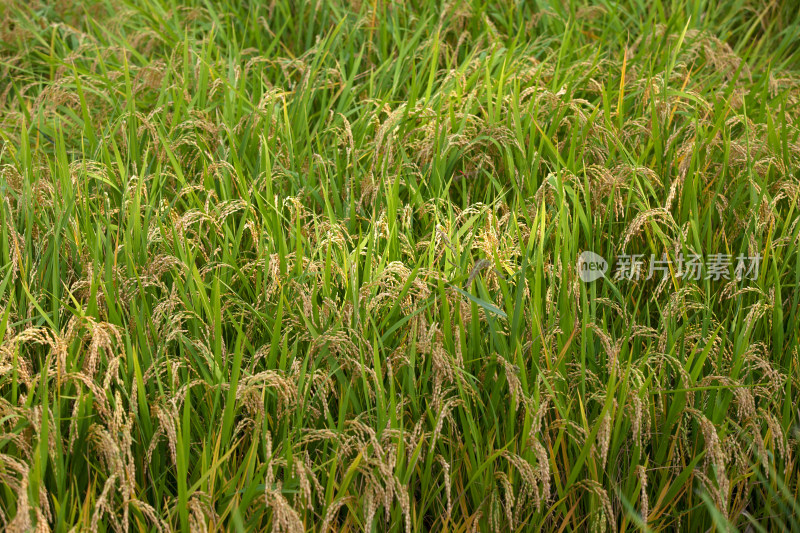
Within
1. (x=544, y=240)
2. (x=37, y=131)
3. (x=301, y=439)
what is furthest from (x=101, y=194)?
(x=544, y=240)

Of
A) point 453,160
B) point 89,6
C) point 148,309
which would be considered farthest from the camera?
point 89,6

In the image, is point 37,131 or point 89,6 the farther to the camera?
point 89,6

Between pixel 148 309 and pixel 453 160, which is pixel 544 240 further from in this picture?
pixel 148 309

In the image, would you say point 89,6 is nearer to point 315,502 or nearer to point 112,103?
point 112,103

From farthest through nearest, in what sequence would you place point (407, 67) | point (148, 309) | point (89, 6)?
point (89, 6), point (407, 67), point (148, 309)

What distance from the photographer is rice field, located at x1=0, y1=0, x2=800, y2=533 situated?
194cm

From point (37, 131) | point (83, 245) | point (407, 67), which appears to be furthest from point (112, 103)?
point (407, 67)

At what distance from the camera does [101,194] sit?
2.82 meters

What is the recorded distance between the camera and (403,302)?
2295mm

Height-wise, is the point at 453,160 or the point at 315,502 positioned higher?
the point at 453,160

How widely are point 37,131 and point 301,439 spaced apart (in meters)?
2.07

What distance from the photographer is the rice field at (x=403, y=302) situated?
1944mm

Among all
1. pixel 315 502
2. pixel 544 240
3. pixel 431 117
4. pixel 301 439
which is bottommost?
pixel 315 502

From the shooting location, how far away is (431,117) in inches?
121
